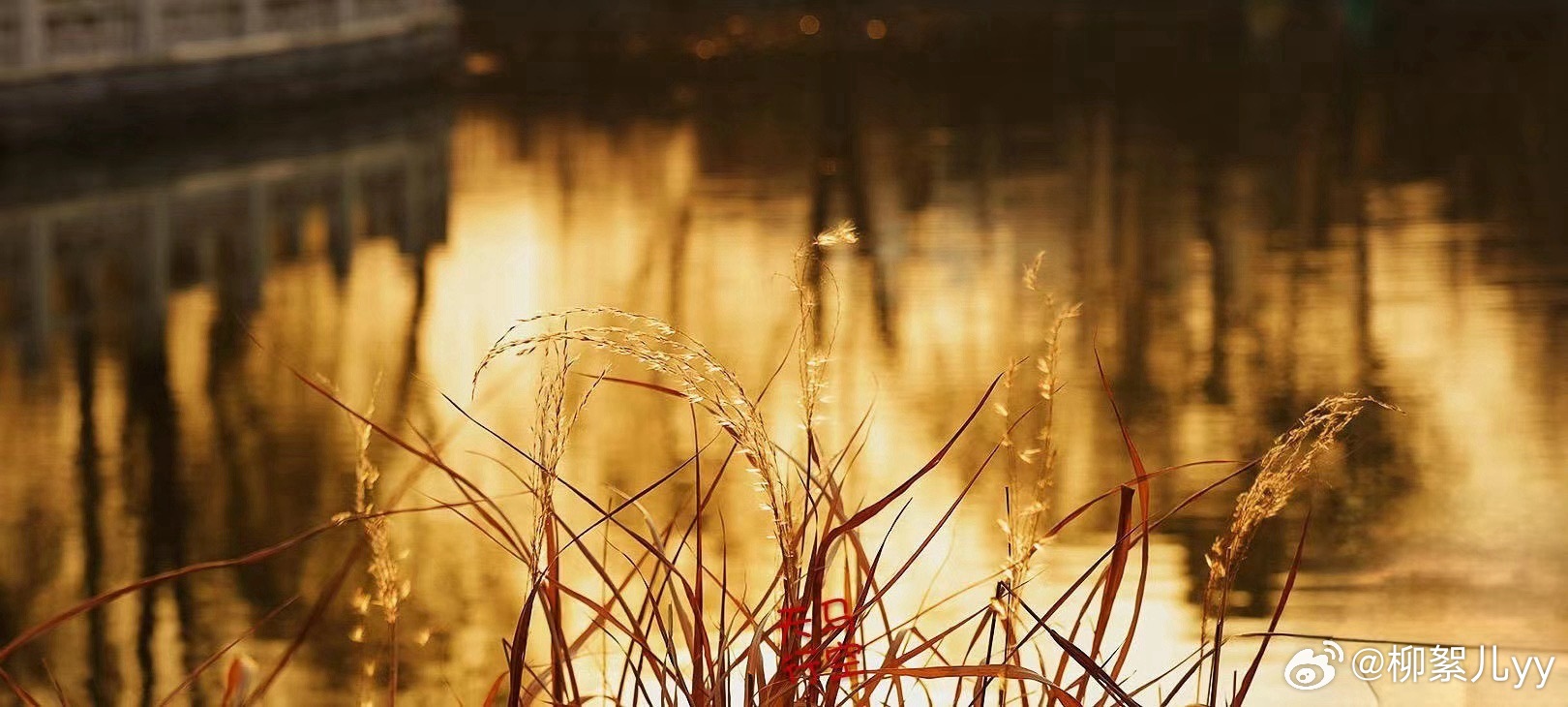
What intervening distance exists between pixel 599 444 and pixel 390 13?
21644 mm

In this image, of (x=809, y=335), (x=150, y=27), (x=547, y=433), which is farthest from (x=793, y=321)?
(x=150, y=27)

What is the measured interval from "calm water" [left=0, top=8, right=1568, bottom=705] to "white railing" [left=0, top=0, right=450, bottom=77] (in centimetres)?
146

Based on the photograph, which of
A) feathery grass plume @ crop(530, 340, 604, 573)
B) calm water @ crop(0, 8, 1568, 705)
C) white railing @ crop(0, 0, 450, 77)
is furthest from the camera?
white railing @ crop(0, 0, 450, 77)

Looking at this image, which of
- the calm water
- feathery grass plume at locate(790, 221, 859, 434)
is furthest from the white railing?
feathery grass plume at locate(790, 221, 859, 434)

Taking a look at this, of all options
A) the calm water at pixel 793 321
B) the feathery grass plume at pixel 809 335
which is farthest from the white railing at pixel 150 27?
the feathery grass plume at pixel 809 335

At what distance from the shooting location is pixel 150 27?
23.8 m

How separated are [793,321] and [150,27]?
1395cm

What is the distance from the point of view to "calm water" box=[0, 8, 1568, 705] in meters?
6.36

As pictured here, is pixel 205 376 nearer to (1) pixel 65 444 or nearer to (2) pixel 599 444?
(1) pixel 65 444

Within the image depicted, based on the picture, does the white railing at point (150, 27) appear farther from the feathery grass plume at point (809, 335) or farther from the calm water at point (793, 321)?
the feathery grass plume at point (809, 335)

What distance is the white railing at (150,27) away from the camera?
71.3 feet

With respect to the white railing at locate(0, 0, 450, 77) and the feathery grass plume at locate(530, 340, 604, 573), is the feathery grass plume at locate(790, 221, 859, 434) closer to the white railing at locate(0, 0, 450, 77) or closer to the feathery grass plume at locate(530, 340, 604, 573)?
the feathery grass plume at locate(530, 340, 604, 573)

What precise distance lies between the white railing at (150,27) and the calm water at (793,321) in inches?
57.7

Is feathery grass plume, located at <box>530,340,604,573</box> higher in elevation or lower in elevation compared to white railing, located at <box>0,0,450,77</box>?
lower
